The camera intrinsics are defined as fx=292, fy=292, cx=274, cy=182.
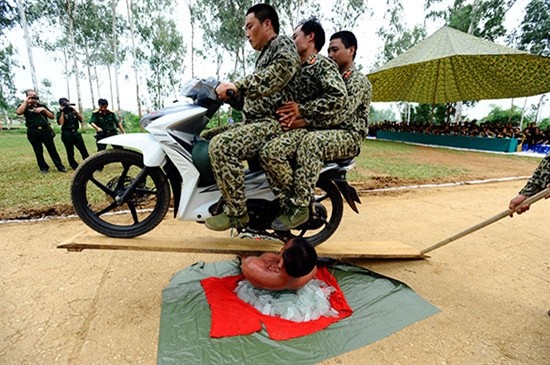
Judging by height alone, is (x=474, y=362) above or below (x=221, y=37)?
below

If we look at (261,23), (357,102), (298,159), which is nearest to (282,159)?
(298,159)

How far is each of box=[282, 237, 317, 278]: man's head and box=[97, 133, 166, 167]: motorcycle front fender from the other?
1.20 m

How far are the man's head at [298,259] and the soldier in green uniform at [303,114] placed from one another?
20cm

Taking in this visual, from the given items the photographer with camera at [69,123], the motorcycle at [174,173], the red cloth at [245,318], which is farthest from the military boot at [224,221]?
the photographer with camera at [69,123]

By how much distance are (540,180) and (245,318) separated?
245 cm

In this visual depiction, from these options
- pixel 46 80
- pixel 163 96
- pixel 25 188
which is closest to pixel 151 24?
pixel 163 96

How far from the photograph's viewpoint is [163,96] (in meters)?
42.1

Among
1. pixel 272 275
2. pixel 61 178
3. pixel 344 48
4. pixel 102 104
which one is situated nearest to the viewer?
pixel 272 275

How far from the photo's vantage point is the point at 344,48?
2.69 metres

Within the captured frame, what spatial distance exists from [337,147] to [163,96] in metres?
44.7

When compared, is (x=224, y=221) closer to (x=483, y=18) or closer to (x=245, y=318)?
(x=245, y=318)

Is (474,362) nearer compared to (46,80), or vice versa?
(474,362)

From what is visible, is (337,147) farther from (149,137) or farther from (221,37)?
(221,37)

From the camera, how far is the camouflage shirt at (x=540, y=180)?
2.19 m
